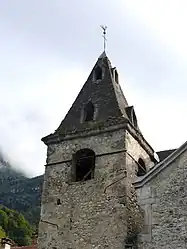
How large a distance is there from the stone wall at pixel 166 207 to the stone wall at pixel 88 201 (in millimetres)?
735

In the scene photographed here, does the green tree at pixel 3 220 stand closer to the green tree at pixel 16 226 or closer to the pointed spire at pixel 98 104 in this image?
the green tree at pixel 16 226

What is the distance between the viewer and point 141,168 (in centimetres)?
1712

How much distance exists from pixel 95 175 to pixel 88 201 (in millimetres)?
857

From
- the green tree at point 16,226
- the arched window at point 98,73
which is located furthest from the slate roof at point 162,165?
the green tree at point 16,226

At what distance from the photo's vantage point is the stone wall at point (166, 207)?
1379 cm

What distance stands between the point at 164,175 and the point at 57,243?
3.73 metres

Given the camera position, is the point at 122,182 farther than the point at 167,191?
Yes

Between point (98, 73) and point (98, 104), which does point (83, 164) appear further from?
point (98, 73)

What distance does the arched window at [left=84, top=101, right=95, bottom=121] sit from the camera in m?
18.0

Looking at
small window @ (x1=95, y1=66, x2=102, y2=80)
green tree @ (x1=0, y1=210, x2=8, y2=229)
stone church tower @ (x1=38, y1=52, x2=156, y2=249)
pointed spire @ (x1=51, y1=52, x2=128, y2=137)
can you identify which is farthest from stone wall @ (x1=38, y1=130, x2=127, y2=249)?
green tree @ (x1=0, y1=210, x2=8, y2=229)

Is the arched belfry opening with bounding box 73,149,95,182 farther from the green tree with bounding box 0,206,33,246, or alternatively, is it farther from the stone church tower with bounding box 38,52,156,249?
the green tree with bounding box 0,206,33,246

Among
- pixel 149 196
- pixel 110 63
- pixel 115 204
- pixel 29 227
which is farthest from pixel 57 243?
pixel 29 227

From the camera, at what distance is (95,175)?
16.2 metres

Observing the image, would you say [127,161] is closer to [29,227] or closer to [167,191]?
[167,191]
